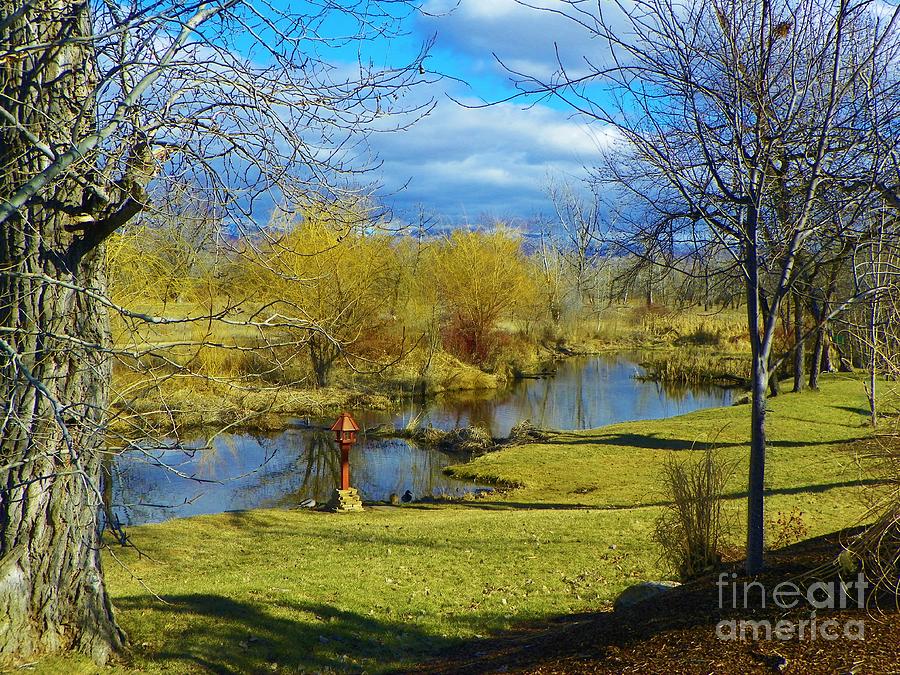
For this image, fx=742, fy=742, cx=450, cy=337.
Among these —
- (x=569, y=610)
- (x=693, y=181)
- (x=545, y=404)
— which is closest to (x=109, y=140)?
(x=693, y=181)

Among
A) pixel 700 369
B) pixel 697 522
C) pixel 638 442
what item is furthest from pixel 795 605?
pixel 700 369

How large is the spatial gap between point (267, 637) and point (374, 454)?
49.2 feet

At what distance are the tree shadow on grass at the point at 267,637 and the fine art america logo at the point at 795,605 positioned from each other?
8.59 feet

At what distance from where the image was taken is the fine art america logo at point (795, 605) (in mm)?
3701

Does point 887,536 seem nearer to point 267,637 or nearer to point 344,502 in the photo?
point 267,637

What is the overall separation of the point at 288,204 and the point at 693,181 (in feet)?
9.21

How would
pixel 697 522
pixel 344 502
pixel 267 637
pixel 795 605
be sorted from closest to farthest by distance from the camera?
pixel 795 605 → pixel 267 637 → pixel 697 522 → pixel 344 502

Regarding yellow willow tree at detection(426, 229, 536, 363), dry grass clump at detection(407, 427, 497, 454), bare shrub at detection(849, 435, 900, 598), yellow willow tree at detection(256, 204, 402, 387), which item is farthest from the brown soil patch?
yellow willow tree at detection(426, 229, 536, 363)

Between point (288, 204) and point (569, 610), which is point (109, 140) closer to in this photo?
point (288, 204)

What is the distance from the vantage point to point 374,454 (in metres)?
20.8

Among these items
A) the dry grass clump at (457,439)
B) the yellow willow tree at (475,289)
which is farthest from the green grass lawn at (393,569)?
the yellow willow tree at (475,289)

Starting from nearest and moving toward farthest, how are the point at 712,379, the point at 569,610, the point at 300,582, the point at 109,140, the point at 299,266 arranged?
the point at 109,140 → the point at 569,610 → the point at 300,582 → the point at 299,266 → the point at 712,379

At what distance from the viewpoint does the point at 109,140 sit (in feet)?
15.2

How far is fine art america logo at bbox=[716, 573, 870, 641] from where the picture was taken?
370 centimetres
